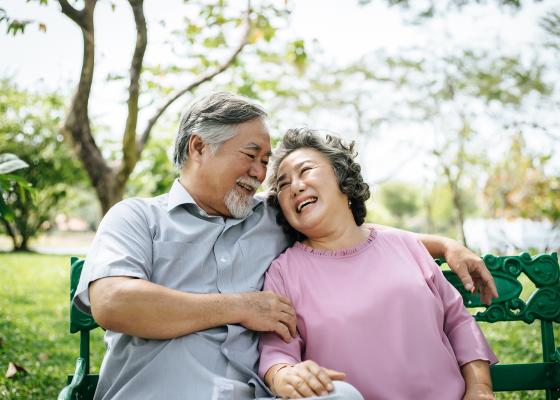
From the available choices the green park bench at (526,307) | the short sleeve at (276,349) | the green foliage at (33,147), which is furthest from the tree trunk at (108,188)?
the green foliage at (33,147)

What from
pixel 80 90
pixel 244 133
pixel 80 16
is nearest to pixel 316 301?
pixel 244 133

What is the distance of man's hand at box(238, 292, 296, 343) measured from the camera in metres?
A: 2.13

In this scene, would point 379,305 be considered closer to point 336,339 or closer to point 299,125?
point 336,339

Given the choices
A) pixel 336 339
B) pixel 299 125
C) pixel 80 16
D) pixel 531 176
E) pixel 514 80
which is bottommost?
pixel 531 176

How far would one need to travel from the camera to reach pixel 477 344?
2.27 meters

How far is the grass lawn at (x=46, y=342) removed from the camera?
12.6 ft

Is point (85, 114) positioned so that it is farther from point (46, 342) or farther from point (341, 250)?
point (341, 250)

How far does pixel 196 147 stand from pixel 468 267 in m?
Result: 1.42

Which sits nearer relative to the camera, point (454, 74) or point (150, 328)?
point (150, 328)

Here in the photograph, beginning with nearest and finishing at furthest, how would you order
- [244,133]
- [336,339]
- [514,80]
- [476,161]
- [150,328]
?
[150,328]
[336,339]
[244,133]
[514,80]
[476,161]

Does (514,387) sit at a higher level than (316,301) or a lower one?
lower

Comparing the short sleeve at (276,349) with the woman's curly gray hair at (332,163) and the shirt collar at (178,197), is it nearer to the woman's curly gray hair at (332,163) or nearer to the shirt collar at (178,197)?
the woman's curly gray hair at (332,163)

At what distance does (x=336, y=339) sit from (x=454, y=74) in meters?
15.4

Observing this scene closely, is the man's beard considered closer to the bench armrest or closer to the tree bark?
the bench armrest
